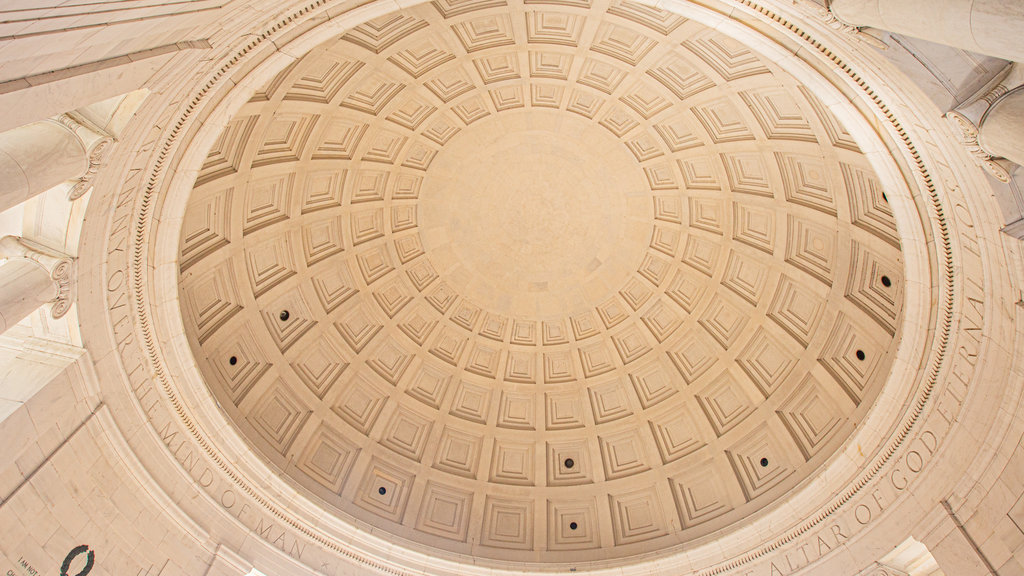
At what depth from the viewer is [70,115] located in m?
8.22

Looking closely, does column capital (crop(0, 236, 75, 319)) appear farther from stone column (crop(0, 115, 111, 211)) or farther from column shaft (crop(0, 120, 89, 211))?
column shaft (crop(0, 120, 89, 211))

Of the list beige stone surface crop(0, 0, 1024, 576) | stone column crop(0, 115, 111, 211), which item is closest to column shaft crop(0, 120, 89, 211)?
stone column crop(0, 115, 111, 211)

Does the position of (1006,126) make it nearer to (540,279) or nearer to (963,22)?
(963,22)

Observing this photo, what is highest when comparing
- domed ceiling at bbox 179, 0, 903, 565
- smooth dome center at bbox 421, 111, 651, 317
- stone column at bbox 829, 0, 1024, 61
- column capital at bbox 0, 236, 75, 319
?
smooth dome center at bbox 421, 111, 651, 317

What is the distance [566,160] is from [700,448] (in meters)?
9.25

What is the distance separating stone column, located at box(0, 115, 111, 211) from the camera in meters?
7.21

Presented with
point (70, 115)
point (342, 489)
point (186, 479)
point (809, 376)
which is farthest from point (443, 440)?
point (70, 115)

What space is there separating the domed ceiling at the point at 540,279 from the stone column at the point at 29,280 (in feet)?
13.2

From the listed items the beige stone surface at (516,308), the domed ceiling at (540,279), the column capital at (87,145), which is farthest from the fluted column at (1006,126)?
the column capital at (87,145)

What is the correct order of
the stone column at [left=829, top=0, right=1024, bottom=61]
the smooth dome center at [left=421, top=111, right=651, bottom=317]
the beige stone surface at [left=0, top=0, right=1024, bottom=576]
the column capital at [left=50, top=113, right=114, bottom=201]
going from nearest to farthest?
the stone column at [left=829, top=0, right=1024, bottom=61], the column capital at [left=50, top=113, right=114, bottom=201], the beige stone surface at [left=0, top=0, right=1024, bottom=576], the smooth dome center at [left=421, top=111, right=651, bottom=317]

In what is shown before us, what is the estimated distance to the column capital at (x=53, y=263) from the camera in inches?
351

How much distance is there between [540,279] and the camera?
65.4 feet

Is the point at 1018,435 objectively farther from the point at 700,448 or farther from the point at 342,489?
the point at 342,489

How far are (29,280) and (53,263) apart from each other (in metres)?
0.52
